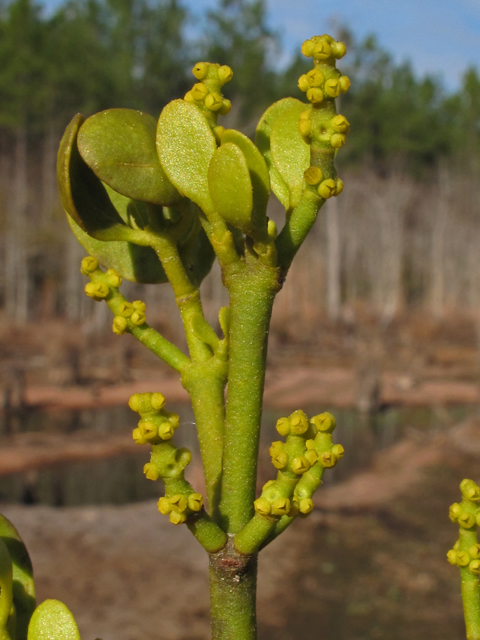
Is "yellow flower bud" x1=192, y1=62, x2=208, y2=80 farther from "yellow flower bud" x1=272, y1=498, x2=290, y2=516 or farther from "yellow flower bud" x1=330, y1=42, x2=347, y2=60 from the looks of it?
"yellow flower bud" x1=272, y1=498, x2=290, y2=516

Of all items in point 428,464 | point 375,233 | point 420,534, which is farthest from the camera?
point 375,233

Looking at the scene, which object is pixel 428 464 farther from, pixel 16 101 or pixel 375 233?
pixel 16 101

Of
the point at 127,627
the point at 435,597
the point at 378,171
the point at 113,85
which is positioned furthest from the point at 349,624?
the point at 378,171

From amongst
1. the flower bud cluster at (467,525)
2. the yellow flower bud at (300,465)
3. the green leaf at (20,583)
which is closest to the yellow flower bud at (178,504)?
the yellow flower bud at (300,465)

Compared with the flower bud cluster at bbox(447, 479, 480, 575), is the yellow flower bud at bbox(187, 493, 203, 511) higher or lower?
higher

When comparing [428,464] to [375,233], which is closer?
[428,464]

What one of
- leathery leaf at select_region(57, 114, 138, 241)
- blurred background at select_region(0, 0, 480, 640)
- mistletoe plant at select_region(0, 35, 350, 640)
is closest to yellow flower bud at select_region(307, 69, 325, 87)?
mistletoe plant at select_region(0, 35, 350, 640)
